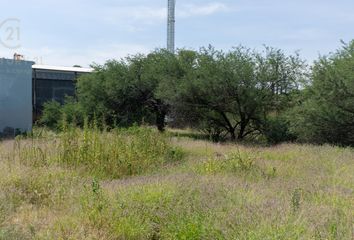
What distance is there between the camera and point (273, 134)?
786 inches

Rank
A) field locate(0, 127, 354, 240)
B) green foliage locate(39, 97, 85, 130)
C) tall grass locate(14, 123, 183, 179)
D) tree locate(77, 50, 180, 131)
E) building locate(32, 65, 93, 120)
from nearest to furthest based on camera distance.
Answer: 1. field locate(0, 127, 354, 240)
2. tall grass locate(14, 123, 183, 179)
3. tree locate(77, 50, 180, 131)
4. green foliage locate(39, 97, 85, 130)
5. building locate(32, 65, 93, 120)

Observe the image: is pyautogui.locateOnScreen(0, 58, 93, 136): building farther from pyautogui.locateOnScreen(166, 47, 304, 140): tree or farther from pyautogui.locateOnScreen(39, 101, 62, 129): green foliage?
pyautogui.locateOnScreen(166, 47, 304, 140): tree

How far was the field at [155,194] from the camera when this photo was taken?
5.19 metres

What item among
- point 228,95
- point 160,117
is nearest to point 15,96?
point 160,117

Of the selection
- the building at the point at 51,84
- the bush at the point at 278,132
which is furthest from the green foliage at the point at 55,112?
the bush at the point at 278,132

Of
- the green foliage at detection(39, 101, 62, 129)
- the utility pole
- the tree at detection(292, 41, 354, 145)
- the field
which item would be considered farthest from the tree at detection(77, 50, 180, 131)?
the field

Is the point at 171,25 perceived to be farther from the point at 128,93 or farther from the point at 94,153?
the point at 94,153

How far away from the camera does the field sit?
519cm

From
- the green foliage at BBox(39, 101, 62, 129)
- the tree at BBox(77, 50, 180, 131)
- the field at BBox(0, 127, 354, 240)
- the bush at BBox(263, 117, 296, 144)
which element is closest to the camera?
the field at BBox(0, 127, 354, 240)

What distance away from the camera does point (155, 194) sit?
6602 mm

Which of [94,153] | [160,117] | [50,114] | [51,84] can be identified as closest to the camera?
[94,153]

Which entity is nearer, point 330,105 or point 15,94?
point 330,105

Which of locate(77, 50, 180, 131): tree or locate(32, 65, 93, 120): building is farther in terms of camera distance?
locate(32, 65, 93, 120): building

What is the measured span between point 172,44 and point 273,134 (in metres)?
17.0
